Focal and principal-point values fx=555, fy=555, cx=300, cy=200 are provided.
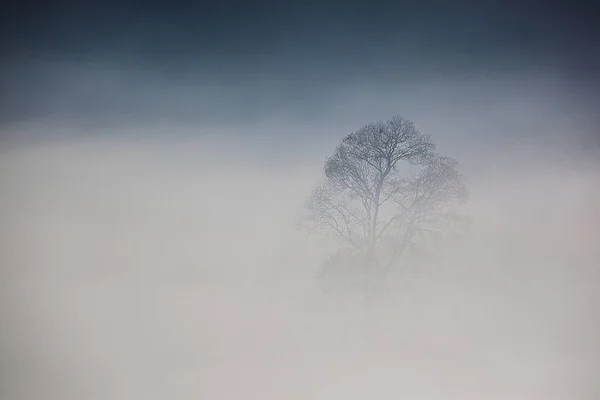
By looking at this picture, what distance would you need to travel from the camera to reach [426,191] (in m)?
2.62

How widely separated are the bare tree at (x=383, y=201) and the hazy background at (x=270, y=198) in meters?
0.09

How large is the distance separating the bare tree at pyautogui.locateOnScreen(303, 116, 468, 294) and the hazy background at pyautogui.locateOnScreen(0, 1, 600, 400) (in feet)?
0.31

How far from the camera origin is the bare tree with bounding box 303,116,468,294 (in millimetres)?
2613

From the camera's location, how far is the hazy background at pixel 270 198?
8.59 ft

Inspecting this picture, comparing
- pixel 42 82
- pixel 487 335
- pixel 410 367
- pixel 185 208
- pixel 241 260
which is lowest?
pixel 410 367

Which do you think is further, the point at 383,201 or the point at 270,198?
the point at 270,198

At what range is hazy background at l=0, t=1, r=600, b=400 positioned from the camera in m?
2.62

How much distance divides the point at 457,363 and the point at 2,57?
8.61 feet

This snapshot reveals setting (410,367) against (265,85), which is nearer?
(410,367)

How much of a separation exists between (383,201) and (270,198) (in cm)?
56

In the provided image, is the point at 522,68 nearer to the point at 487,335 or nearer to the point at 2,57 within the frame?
the point at 487,335

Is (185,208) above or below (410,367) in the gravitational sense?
above

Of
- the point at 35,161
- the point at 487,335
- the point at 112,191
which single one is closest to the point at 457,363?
the point at 487,335

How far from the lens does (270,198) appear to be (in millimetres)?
2756
